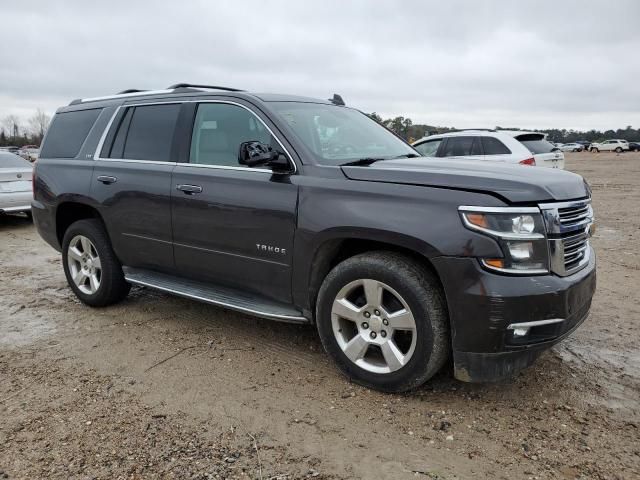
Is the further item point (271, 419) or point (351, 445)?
point (271, 419)

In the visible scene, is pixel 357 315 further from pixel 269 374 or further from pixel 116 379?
pixel 116 379

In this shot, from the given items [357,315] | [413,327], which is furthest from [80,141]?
[413,327]

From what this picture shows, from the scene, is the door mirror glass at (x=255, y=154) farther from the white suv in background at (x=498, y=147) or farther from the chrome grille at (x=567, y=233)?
the white suv in background at (x=498, y=147)

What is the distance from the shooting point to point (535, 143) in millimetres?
10281

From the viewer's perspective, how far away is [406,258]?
3.16 metres

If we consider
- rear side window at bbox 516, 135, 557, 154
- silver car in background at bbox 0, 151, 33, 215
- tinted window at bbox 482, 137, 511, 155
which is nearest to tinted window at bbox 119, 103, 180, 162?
silver car in background at bbox 0, 151, 33, 215

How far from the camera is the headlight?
110 inches

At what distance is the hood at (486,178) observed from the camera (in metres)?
2.88

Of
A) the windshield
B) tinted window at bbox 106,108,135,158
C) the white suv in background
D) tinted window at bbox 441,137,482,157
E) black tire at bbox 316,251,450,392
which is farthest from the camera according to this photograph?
tinted window at bbox 441,137,482,157

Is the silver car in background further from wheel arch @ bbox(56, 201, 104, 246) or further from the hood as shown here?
the hood

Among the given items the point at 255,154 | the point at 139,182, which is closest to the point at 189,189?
the point at 139,182

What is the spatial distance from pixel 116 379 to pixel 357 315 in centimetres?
170

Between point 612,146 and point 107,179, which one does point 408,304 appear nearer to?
point 107,179

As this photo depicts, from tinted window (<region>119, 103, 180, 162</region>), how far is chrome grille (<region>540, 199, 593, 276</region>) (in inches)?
114
